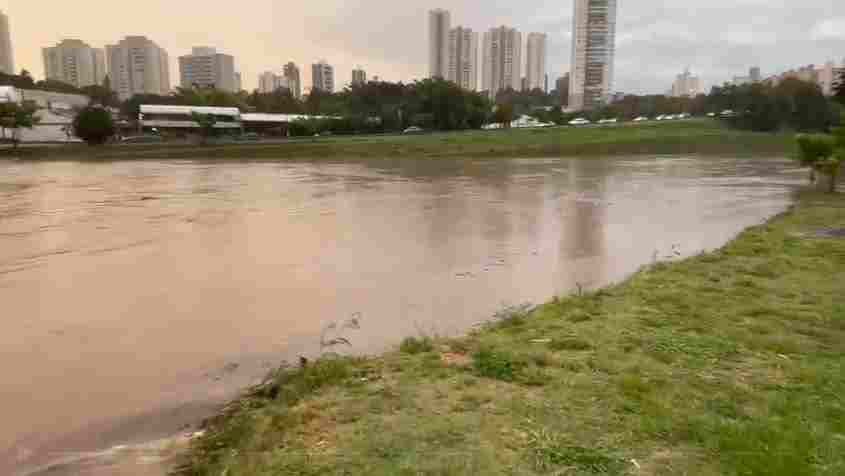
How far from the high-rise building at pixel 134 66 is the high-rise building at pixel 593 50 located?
7219 cm

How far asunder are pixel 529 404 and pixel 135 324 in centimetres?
487

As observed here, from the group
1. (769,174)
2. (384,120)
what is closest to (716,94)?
(384,120)

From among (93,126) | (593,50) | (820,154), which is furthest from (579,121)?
(820,154)

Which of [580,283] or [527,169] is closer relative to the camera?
[580,283]

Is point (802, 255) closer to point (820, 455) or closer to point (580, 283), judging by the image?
point (580, 283)

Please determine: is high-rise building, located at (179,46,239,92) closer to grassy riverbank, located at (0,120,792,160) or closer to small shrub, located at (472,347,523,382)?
grassy riverbank, located at (0,120,792,160)

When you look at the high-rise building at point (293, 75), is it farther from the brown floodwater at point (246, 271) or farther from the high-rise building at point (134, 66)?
the brown floodwater at point (246, 271)

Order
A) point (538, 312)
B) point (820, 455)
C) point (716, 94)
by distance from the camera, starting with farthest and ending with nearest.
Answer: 1. point (716, 94)
2. point (538, 312)
3. point (820, 455)

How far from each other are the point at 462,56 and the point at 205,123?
68448 mm

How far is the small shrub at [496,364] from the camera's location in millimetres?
4296

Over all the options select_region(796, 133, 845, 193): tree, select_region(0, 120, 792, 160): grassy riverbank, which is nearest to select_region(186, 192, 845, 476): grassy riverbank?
select_region(796, 133, 845, 193): tree

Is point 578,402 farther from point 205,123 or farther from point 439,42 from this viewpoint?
point 439,42

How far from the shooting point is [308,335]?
645 cm

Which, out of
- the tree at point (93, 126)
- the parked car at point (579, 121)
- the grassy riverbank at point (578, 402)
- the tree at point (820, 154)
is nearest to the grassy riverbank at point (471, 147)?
the tree at point (93, 126)
